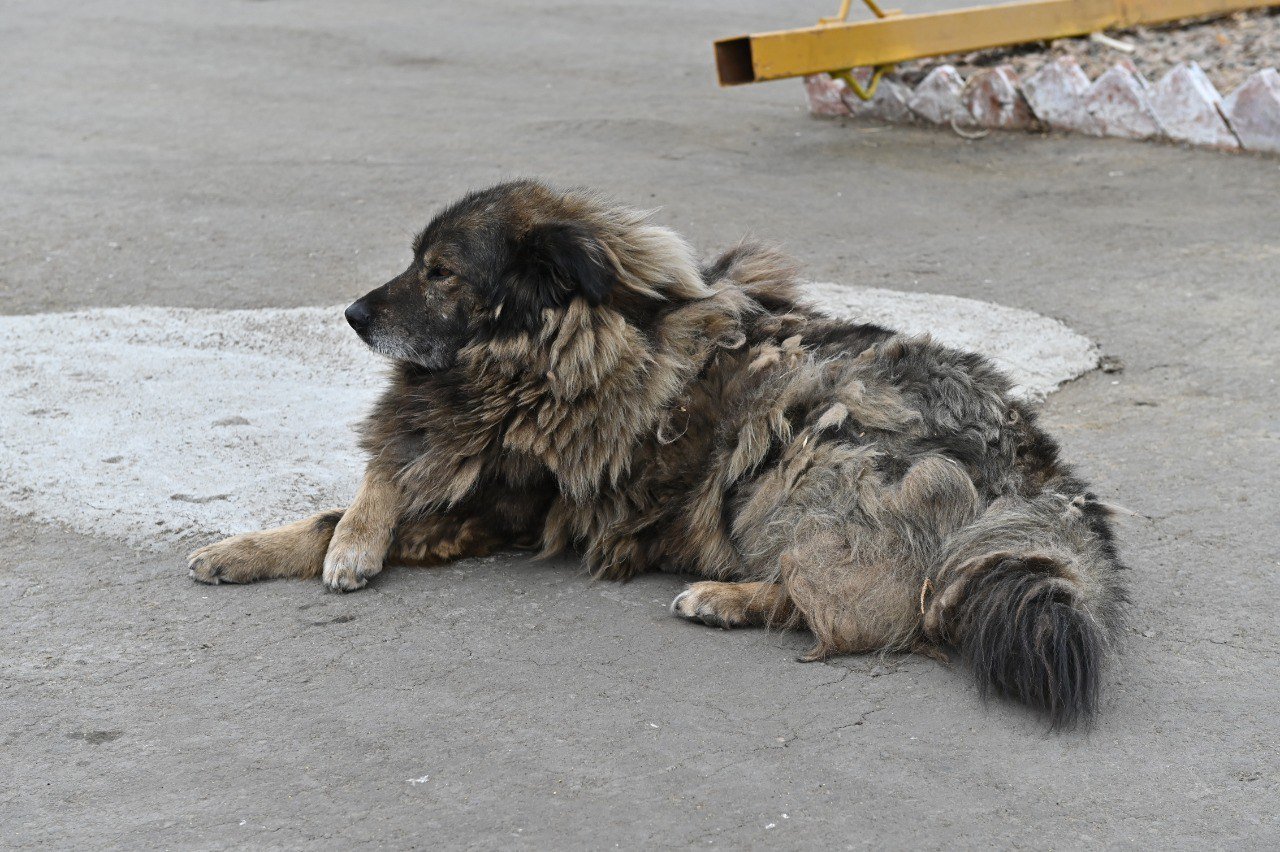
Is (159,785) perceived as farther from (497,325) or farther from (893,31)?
(893,31)

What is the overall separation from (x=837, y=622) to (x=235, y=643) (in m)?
1.78

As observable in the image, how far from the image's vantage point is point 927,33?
34.3 ft

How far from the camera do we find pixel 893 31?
10.3m

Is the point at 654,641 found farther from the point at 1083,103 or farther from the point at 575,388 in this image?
the point at 1083,103

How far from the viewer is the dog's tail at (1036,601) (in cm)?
359

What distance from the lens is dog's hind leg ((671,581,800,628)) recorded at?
4.13m

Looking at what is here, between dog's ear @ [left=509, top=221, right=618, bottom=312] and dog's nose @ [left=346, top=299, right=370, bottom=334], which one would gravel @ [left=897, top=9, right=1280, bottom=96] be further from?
dog's nose @ [left=346, top=299, right=370, bottom=334]

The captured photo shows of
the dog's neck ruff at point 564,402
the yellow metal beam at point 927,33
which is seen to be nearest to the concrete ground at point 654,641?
the dog's neck ruff at point 564,402

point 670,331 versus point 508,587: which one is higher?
point 670,331

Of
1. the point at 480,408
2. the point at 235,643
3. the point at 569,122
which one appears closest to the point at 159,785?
the point at 235,643

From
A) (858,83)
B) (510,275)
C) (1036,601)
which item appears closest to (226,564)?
(510,275)

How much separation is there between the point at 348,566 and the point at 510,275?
1085 millimetres

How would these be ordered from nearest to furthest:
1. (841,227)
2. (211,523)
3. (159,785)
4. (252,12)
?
(159,785)
(211,523)
(841,227)
(252,12)

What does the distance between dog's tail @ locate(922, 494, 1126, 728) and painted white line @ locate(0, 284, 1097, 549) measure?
218 centimetres
